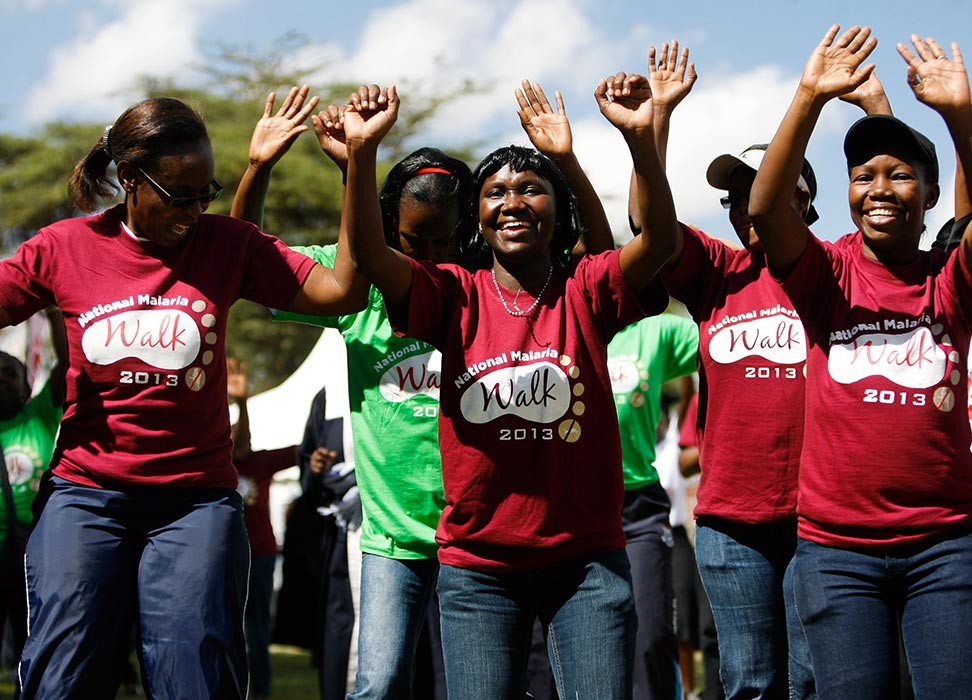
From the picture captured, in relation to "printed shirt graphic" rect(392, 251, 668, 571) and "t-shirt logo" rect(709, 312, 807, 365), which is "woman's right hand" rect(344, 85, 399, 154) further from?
"t-shirt logo" rect(709, 312, 807, 365)

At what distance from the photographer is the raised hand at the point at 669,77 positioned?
455cm

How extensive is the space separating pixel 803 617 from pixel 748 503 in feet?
1.98

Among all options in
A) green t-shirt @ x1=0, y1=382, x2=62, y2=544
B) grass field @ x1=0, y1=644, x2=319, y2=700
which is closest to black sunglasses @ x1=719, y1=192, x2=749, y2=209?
green t-shirt @ x1=0, y1=382, x2=62, y2=544

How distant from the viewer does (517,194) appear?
414cm

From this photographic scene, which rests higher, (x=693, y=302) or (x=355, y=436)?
(x=693, y=302)

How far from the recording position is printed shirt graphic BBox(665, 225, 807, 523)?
461cm

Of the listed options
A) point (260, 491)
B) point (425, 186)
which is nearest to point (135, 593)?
point (425, 186)

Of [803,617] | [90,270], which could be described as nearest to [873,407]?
[803,617]

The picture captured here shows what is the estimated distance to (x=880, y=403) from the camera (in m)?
4.00

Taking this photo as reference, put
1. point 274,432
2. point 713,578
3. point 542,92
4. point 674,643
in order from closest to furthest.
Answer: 1. point 542,92
2. point 713,578
3. point 674,643
4. point 274,432

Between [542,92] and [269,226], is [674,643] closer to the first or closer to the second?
[542,92]

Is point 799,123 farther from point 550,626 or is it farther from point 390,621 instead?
point 390,621

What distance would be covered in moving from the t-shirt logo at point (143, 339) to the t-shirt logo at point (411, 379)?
1.09 metres

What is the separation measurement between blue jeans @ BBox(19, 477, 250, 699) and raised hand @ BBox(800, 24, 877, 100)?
224 cm
